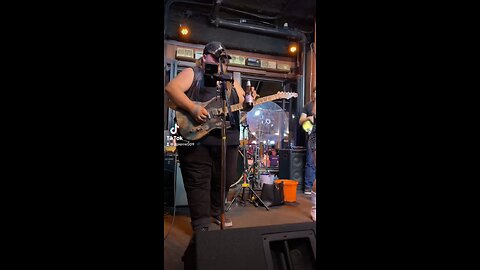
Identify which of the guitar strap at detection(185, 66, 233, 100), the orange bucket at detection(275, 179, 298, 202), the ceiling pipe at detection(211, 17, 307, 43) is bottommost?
the orange bucket at detection(275, 179, 298, 202)

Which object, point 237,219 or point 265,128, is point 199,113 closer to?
point 237,219

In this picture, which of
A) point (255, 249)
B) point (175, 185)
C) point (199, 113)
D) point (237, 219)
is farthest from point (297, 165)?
point (255, 249)

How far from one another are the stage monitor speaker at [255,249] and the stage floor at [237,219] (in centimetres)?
51

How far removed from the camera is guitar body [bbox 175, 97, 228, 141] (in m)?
1.75

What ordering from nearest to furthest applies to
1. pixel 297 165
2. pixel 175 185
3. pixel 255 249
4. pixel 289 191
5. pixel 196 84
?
pixel 255 249 → pixel 196 84 → pixel 175 185 → pixel 289 191 → pixel 297 165

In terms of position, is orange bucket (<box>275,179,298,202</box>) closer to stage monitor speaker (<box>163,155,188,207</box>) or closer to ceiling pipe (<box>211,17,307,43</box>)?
stage monitor speaker (<box>163,155,188,207</box>)

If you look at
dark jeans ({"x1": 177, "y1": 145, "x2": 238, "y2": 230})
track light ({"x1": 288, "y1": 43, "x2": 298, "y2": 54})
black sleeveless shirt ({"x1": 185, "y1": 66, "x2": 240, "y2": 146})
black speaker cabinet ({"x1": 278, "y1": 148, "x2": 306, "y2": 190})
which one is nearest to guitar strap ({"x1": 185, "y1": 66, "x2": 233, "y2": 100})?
black sleeveless shirt ({"x1": 185, "y1": 66, "x2": 240, "y2": 146})

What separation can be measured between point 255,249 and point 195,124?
104 centimetres

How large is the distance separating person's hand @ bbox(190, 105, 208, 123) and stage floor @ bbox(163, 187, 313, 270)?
0.88 metres

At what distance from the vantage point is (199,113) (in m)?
1.73
